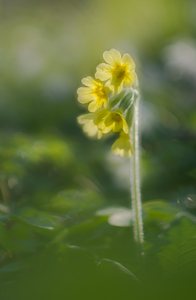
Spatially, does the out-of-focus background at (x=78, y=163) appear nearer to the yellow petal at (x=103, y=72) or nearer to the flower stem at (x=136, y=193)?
the flower stem at (x=136, y=193)

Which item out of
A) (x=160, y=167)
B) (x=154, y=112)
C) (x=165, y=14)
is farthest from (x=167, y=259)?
(x=165, y=14)

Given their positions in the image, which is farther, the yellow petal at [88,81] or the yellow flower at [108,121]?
the yellow petal at [88,81]

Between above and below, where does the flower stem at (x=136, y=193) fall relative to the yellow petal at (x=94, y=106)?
below

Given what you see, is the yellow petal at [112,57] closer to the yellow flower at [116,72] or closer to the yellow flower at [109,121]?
the yellow flower at [116,72]

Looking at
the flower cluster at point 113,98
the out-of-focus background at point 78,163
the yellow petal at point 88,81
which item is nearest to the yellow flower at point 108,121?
the flower cluster at point 113,98

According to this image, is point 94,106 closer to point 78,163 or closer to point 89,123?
point 89,123

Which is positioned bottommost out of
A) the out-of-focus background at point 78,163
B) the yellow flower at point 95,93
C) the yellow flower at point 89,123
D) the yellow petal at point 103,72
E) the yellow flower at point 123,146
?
the out-of-focus background at point 78,163

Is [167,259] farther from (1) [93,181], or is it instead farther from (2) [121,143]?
(1) [93,181]
